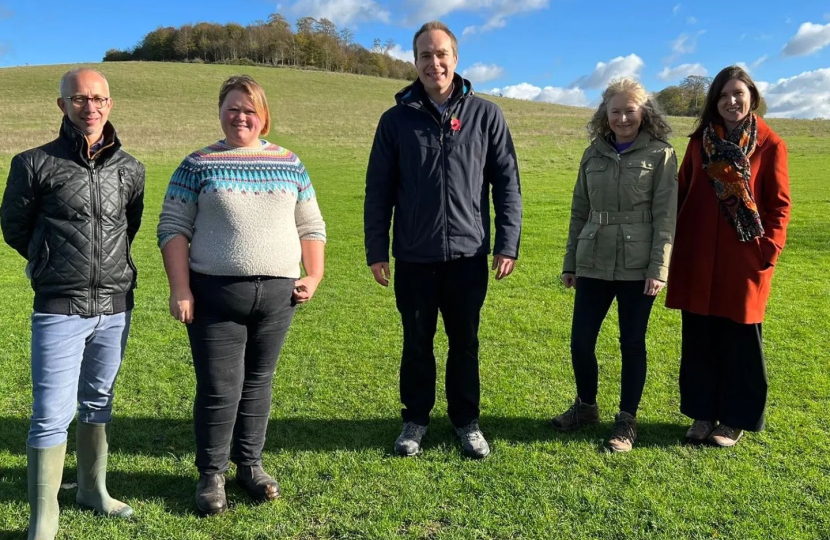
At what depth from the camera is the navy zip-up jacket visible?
10.9 ft

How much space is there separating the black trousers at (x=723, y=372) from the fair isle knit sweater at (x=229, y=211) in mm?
2669

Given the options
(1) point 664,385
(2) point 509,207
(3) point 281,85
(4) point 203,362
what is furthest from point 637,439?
(3) point 281,85

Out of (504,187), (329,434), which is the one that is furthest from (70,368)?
(504,187)

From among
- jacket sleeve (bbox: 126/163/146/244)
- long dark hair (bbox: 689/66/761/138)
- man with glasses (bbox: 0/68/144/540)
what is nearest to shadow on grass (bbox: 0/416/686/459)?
man with glasses (bbox: 0/68/144/540)

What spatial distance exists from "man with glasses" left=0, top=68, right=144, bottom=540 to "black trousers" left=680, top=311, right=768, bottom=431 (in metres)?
3.34

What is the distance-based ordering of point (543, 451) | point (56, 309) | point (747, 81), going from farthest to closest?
point (543, 451), point (747, 81), point (56, 309)

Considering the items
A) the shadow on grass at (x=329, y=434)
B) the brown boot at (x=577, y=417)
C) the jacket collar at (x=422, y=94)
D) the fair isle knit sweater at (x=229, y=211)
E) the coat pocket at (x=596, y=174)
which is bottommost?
the shadow on grass at (x=329, y=434)

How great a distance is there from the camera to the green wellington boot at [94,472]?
9.61 feet

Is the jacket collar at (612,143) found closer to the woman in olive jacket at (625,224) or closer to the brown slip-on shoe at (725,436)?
the woman in olive jacket at (625,224)

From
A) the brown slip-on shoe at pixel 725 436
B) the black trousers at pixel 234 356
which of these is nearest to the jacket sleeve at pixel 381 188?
the black trousers at pixel 234 356

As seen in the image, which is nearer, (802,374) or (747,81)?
(747,81)

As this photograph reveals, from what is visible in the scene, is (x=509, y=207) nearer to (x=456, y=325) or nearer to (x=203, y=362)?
(x=456, y=325)

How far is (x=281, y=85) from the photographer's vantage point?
55.5 metres

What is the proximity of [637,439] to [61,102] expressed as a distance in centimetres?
371
